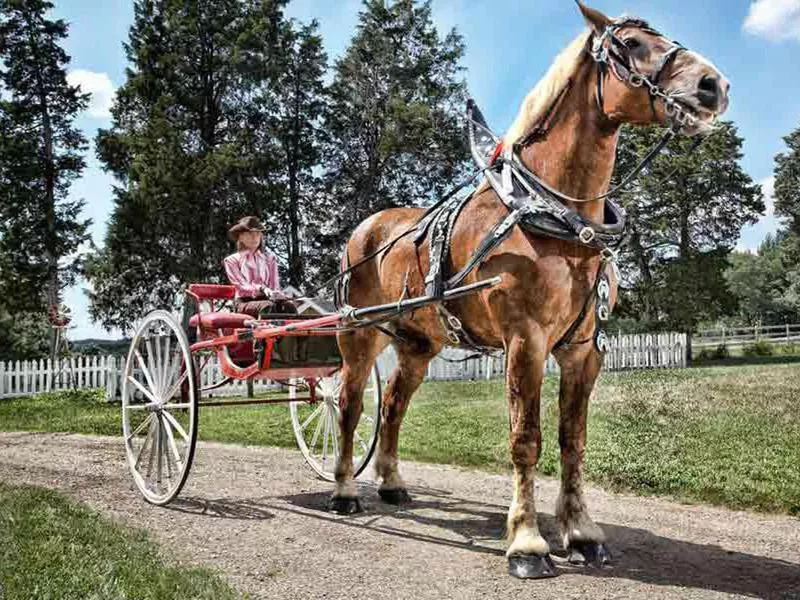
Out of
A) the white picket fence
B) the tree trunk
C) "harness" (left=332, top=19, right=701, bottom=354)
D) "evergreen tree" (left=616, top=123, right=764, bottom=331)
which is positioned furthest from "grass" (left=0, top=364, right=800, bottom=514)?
"evergreen tree" (left=616, top=123, right=764, bottom=331)

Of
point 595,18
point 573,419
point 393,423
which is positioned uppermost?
point 595,18

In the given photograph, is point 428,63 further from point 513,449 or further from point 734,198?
point 513,449

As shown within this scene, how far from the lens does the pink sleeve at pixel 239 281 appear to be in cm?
694

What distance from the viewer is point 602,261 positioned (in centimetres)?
476

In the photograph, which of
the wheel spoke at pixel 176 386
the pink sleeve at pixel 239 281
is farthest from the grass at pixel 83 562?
the pink sleeve at pixel 239 281

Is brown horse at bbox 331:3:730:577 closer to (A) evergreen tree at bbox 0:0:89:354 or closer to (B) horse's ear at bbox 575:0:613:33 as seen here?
(B) horse's ear at bbox 575:0:613:33

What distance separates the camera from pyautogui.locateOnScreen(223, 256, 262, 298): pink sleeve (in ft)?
22.8

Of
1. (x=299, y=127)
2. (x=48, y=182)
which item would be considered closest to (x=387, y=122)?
(x=299, y=127)

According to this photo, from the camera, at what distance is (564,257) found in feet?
14.9

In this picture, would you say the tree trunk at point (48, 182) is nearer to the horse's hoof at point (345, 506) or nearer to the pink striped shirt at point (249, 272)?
the pink striped shirt at point (249, 272)

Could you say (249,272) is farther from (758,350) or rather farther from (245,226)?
(758,350)

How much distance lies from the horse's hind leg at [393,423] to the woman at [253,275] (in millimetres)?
1244

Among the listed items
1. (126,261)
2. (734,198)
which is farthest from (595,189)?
(734,198)

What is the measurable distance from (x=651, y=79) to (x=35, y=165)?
85.9 feet
